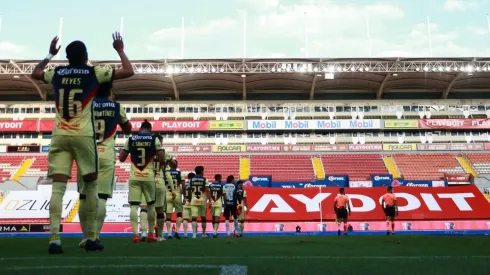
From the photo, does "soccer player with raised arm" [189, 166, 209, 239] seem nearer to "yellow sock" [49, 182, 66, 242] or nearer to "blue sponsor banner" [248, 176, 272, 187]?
"yellow sock" [49, 182, 66, 242]

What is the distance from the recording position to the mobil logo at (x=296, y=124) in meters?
44.6

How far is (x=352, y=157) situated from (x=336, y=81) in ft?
31.7

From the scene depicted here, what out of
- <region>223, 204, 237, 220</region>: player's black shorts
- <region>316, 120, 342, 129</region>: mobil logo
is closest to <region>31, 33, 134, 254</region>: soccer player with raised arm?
<region>223, 204, 237, 220</region>: player's black shorts

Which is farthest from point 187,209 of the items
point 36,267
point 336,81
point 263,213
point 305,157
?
point 336,81

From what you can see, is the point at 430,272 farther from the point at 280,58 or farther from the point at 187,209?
the point at 280,58

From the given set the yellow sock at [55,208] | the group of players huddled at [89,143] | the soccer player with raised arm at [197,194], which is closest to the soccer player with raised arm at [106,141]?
the group of players huddled at [89,143]

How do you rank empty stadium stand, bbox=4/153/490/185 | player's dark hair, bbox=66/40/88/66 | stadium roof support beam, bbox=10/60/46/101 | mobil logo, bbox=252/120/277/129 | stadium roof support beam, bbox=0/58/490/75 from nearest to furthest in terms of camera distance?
player's dark hair, bbox=66/40/88/66 < empty stadium stand, bbox=4/153/490/185 < stadium roof support beam, bbox=10/60/46/101 < stadium roof support beam, bbox=0/58/490/75 < mobil logo, bbox=252/120/277/129

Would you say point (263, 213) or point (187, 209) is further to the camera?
point (263, 213)

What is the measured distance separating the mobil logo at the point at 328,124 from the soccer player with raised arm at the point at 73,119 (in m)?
40.6

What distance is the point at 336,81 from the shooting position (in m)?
46.6

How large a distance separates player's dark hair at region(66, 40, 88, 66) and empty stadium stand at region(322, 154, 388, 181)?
34383mm

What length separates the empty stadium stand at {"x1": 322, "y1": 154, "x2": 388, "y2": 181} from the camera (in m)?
38.3

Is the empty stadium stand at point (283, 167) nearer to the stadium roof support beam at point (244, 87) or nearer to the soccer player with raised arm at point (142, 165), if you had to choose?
the stadium roof support beam at point (244, 87)

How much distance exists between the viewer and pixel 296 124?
1762 inches
